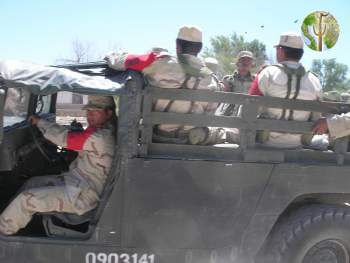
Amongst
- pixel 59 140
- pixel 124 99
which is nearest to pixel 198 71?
pixel 124 99

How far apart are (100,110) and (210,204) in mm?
1052

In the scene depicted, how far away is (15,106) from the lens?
379cm

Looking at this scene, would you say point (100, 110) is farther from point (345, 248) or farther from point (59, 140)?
point (345, 248)

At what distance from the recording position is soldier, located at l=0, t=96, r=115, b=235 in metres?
3.36

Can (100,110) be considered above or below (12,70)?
below

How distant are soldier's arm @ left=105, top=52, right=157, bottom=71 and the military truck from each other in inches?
2.7

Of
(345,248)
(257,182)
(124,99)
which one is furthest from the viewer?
(345,248)

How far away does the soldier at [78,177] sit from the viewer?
3.36 meters

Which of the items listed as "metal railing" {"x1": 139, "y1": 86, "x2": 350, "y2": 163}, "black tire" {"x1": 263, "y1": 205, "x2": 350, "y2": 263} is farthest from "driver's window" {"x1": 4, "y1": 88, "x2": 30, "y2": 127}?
"black tire" {"x1": 263, "y1": 205, "x2": 350, "y2": 263}

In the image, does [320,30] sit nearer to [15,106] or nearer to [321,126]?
[321,126]

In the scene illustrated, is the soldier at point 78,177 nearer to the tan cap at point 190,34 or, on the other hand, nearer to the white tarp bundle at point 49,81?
the white tarp bundle at point 49,81

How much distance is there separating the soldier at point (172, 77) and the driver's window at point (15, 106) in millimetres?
805

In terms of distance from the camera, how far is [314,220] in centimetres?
352

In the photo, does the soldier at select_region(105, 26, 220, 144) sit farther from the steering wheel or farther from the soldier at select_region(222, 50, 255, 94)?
the soldier at select_region(222, 50, 255, 94)
